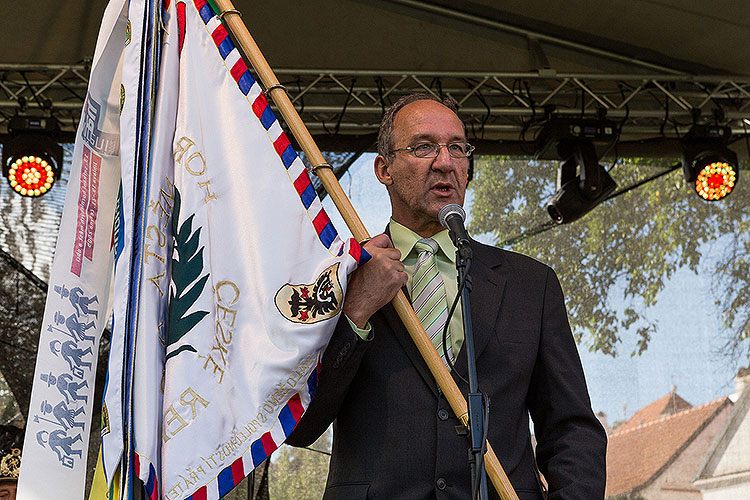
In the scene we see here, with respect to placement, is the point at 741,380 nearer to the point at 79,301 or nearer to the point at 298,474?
the point at 298,474

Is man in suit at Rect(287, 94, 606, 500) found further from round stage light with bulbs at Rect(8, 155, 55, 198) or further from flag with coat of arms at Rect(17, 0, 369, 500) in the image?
round stage light with bulbs at Rect(8, 155, 55, 198)

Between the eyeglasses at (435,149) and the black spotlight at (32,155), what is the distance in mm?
3102

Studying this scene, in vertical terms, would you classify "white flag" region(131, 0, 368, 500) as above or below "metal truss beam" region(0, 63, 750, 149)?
below

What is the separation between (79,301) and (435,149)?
94cm

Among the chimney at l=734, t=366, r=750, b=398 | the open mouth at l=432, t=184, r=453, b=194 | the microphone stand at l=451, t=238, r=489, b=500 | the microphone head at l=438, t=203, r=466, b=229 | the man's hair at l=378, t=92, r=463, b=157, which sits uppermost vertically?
the chimney at l=734, t=366, r=750, b=398

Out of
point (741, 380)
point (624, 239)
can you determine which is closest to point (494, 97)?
point (624, 239)

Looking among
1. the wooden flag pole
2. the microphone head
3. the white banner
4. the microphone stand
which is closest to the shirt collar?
the wooden flag pole

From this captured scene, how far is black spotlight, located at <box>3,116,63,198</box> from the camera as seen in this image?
485cm

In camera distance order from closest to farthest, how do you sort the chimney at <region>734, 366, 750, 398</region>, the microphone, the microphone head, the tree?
the microphone < the microphone head < the chimney at <region>734, 366, 750, 398</region> < the tree

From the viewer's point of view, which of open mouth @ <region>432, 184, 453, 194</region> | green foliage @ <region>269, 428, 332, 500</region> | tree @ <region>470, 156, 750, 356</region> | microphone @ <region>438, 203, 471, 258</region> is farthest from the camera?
tree @ <region>470, 156, 750, 356</region>

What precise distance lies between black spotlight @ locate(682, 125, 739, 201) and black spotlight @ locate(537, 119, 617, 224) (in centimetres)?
45

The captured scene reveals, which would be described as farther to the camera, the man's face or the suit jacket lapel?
the man's face

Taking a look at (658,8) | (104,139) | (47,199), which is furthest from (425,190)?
(47,199)

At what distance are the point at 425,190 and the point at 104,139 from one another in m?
0.82
